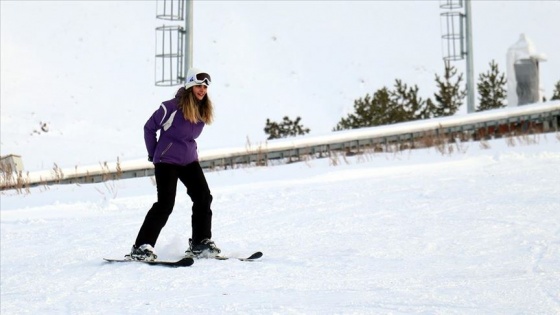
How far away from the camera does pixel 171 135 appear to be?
799 cm

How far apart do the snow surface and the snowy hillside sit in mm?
18769

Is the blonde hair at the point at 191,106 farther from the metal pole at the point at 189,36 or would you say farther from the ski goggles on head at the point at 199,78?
the metal pole at the point at 189,36

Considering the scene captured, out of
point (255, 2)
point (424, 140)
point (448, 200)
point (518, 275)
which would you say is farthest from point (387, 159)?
point (255, 2)

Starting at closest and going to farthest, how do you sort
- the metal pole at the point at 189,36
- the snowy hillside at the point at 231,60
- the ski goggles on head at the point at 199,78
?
the ski goggles on head at the point at 199,78 → the metal pole at the point at 189,36 → the snowy hillside at the point at 231,60

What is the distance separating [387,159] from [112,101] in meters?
24.3

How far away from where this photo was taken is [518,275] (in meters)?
6.68

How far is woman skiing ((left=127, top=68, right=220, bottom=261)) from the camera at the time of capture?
7918 millimetres

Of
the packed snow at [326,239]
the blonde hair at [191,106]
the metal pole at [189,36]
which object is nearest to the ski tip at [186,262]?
the packed snow at [326,239]

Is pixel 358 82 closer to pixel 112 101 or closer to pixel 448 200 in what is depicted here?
pixel 112 101

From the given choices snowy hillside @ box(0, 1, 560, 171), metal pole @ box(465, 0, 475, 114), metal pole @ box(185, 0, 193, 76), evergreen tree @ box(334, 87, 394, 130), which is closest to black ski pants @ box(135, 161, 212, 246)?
metal pole @ box(185, 0, 193, 76)

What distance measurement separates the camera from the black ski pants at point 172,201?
809 centimetres

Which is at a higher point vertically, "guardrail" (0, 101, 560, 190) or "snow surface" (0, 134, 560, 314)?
"guardrail" (0, 101, 560, 190)

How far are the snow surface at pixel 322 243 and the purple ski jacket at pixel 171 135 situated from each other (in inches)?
32.2

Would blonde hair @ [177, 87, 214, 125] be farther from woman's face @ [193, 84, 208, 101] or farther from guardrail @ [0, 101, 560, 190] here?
guardrail @ [0, 101, 560, 190]
